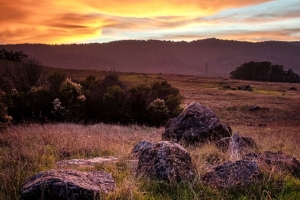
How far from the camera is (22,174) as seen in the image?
6703 mm

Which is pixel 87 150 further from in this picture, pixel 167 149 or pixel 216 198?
pixel 216 198

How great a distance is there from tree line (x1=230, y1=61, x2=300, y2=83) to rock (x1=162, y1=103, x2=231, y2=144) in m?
112

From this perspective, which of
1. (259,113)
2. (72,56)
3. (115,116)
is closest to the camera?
(115,116)

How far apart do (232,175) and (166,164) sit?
1257 millimetres

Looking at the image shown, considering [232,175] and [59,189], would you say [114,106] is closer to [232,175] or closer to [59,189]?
[232,175]

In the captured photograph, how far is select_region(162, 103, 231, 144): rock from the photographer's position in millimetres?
12789

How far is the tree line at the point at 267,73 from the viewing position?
391ft

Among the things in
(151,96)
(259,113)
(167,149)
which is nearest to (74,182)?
(167,149)

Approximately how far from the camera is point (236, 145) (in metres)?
9.71

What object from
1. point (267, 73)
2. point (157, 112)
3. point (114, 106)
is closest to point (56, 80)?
point (114, 106)

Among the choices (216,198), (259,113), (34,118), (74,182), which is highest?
(74,182)

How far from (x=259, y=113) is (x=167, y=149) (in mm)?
30425

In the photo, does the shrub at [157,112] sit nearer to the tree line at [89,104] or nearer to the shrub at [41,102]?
the tree line at [89,104]

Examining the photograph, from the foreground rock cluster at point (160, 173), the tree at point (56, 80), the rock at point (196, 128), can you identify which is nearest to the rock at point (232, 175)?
the foreground rock cluster at point (160, 173)
